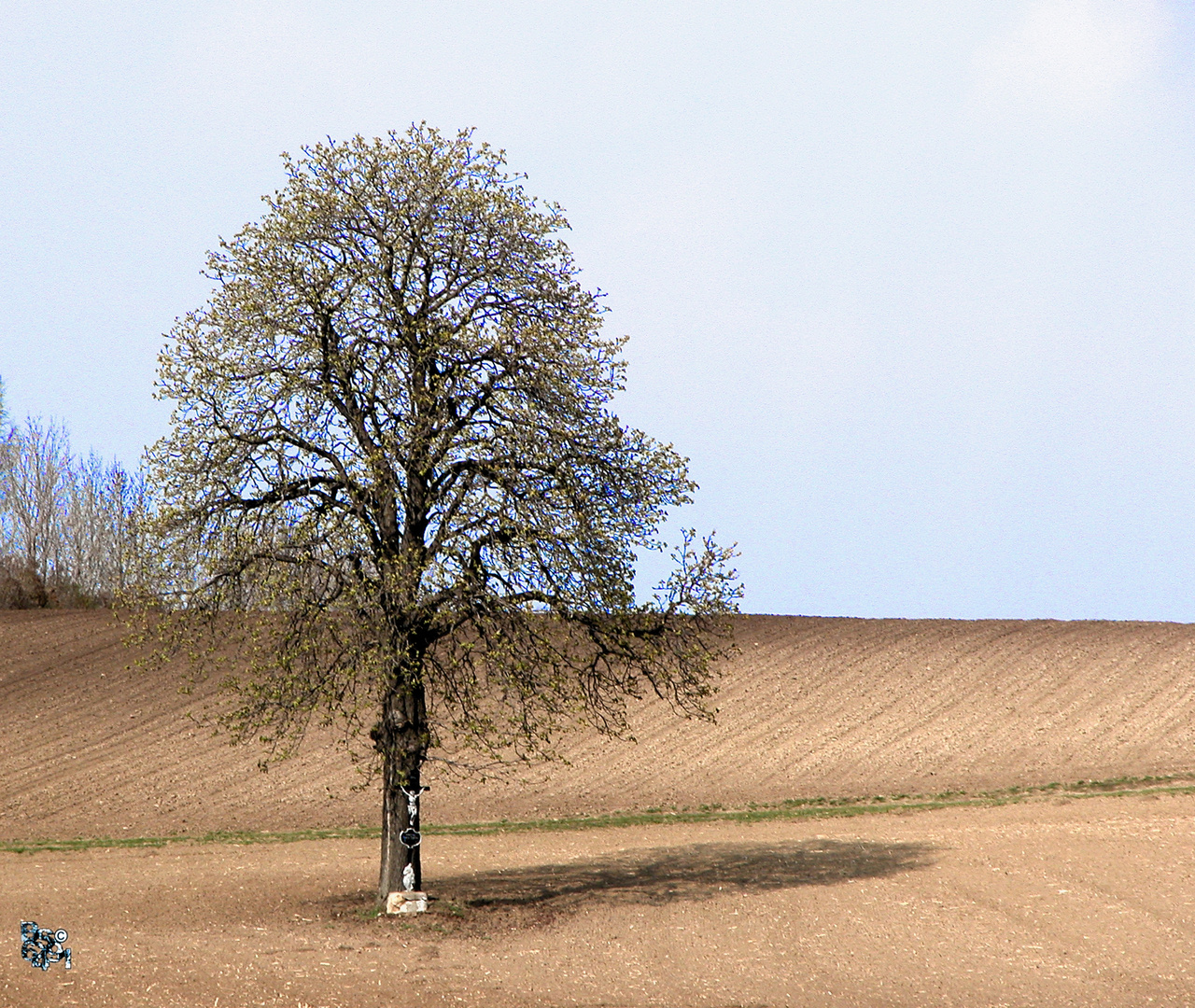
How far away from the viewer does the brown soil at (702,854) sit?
51.1 feet

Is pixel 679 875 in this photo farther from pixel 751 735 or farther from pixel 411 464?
pixel 751 735

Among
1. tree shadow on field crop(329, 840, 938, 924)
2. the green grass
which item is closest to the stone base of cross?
tree shadow on field crop(329, 840, 938, 924)

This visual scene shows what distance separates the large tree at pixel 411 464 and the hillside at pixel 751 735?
1083 centimetres

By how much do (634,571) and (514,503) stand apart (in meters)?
2.16

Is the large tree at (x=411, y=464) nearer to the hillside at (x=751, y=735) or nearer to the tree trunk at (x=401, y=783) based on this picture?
the tree trunk at (x=401, y=783)

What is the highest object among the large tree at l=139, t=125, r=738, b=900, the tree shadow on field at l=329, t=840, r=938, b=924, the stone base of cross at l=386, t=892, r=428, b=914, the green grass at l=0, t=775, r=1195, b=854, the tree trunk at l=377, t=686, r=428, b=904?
the large tree at l=139, t=125, r=738, b=900

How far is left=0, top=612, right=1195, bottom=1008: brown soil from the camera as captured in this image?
15.6 metres

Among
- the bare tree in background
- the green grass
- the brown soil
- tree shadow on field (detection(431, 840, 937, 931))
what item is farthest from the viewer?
the bare tree in background

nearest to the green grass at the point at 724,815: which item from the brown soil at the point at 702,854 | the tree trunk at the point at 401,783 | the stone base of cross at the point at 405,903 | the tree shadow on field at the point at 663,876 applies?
the brown soil at the point at 702,854

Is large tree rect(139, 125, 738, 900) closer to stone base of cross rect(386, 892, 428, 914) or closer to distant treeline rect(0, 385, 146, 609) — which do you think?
stone base of cross rect(386, 892, 428, 914)

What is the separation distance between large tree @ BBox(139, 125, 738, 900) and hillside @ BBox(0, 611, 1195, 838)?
1083 centimetres

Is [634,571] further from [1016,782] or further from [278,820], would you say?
[1016,782]

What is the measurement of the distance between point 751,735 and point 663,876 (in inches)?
665

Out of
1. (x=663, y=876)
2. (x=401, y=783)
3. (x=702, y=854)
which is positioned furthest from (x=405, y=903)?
(x=702, y=854)
